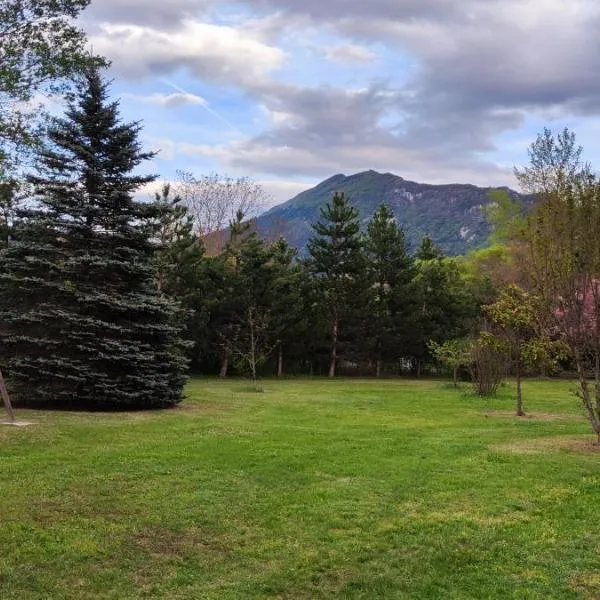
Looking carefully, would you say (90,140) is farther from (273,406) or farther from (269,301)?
(269,301)

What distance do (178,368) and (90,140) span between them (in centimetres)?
556

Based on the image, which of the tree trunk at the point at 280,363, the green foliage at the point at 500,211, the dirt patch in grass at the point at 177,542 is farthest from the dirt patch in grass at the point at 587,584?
the green foliage at the point at 500,211

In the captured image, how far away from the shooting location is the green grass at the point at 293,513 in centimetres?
416

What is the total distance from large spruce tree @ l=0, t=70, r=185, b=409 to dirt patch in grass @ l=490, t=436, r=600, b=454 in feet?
25.3

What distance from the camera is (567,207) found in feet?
29.4

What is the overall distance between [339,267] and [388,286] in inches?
119

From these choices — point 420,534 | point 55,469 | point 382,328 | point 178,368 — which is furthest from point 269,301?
point 420,534

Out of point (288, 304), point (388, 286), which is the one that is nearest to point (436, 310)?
point (388, 286)

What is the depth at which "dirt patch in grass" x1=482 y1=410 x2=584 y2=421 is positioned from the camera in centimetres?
1355

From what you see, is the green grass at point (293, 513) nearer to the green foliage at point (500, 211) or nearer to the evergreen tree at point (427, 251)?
the evergreen tree at point (427, 251)

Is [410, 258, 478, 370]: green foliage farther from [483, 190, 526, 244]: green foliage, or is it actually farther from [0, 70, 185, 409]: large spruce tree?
[0, 70, 185, 409]: large spruce tree

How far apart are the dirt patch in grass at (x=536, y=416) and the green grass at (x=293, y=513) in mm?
2732

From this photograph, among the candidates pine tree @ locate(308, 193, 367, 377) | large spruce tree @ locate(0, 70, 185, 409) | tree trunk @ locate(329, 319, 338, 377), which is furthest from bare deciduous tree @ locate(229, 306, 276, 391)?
large spruce tree @ locate(0, 70, 185, 409)

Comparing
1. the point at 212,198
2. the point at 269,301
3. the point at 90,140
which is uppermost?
the point at 212,198
